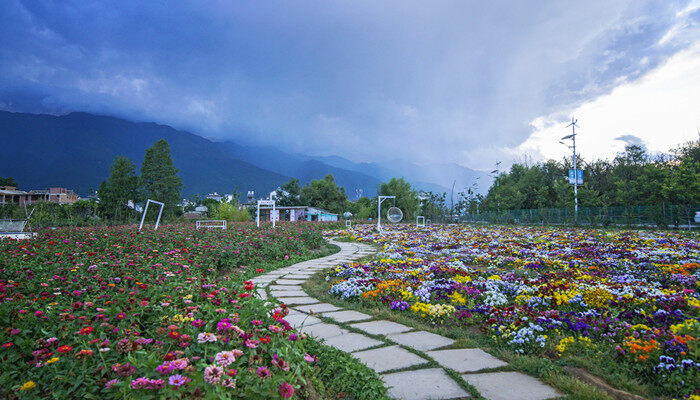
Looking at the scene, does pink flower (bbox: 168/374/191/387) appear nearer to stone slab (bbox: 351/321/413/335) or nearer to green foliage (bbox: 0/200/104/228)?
stone slab (bbox: 351/321/413/335)

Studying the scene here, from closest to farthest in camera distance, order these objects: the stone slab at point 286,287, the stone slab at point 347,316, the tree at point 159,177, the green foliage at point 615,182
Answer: the stone slab at point 347,316
the stone slab at point 286,287
the green foliage at point 615,182
the tree at point 159,177

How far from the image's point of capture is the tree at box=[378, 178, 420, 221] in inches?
1789

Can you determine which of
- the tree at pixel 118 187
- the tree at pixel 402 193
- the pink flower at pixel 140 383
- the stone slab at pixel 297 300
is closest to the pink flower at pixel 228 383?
the pink flower at pixel 140 383

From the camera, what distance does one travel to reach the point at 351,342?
3.09m

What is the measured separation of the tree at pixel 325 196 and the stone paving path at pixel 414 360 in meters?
48.3

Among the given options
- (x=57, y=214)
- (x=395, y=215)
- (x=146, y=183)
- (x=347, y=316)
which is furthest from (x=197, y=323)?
(x=146, y=183)

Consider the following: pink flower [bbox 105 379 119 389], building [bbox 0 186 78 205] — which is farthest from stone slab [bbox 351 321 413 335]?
building [bbox 0 186 78 205]

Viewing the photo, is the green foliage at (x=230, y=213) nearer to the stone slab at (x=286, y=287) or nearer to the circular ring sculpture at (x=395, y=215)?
the circular ring sculpture at (x=395, y=215)

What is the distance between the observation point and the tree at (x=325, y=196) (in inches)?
2064

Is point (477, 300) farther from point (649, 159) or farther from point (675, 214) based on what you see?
point (649, 159)

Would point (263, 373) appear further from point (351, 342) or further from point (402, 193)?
point (402, 193)

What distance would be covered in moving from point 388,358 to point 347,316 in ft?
4.13

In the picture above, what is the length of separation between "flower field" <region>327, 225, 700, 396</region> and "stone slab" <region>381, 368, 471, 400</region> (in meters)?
0.92

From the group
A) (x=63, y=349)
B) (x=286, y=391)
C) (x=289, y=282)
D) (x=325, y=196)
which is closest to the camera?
(x=286, y=391)
